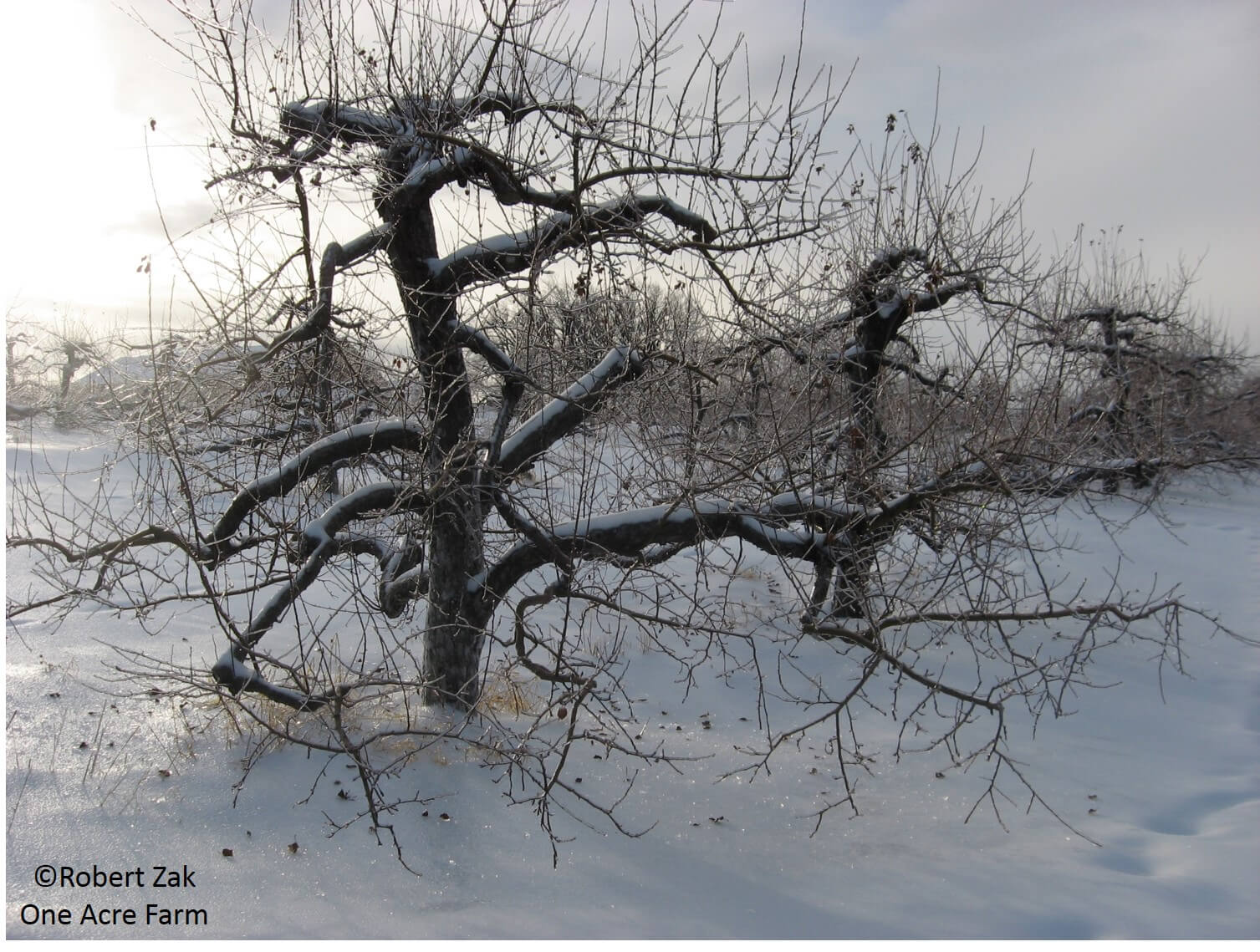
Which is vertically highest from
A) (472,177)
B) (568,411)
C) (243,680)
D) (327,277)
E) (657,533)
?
(472,177)

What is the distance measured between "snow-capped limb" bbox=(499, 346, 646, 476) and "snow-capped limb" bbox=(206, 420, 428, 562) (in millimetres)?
571

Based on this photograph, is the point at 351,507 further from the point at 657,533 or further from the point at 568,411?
the point at 657,533

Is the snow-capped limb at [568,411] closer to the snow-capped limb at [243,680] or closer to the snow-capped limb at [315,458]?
the snow-capped limb at [315,458]

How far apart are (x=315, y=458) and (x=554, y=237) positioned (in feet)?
6.54

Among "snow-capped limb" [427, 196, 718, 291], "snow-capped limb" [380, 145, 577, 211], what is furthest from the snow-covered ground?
"snow-capped limb" [380, 145, 577, 211]

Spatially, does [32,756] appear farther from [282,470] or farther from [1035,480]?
[1035,480]

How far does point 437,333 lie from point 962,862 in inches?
174

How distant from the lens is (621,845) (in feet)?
14.9

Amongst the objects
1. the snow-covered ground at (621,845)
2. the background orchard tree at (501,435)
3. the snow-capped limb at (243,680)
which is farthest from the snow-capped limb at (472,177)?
the snow-covered ground at (621,845)

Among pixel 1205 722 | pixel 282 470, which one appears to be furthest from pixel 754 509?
pixel 1205 722

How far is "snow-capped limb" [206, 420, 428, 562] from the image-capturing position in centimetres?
492

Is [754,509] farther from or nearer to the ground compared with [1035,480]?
nearer to the ground

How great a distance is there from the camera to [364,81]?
4766mm

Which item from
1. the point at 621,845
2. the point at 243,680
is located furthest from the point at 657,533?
the point at 243,680
